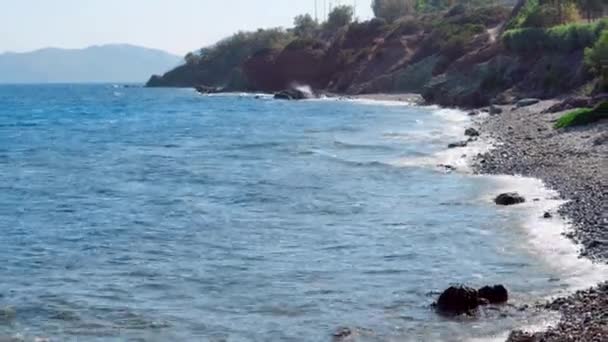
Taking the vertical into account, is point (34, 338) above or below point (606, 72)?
below

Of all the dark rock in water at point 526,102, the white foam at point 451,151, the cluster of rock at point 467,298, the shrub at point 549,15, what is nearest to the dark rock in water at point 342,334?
the cluster of rock at point 467,298

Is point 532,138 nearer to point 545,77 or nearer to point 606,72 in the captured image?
point 606,72

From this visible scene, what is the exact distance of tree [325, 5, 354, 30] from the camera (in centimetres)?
17688

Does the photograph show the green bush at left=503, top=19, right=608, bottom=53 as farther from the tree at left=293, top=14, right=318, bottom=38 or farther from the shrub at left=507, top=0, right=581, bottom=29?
the tree at left=293, top=14, right=318, bottom=38

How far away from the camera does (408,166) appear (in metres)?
42.7

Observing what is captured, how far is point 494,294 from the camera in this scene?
18297 mm

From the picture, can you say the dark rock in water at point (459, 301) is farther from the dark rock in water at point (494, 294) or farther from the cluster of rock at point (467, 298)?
the dark rock in water at point (494, 294)

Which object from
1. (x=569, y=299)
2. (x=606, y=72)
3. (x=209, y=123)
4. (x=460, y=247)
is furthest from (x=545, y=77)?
(x=569, y=299)

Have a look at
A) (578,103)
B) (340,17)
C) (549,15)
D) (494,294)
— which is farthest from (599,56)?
(340,17)

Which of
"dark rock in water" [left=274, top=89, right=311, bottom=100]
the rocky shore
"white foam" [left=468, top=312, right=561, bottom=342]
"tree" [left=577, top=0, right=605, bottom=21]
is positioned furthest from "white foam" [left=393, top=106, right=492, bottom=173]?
"dark rock in water" [left=274, top=89, right=311, bottom=100]

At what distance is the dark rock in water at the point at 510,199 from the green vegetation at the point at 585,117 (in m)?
17.4

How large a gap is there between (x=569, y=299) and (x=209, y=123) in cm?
6748

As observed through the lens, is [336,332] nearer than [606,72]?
Yes

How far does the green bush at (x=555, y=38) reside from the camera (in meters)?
73.4
